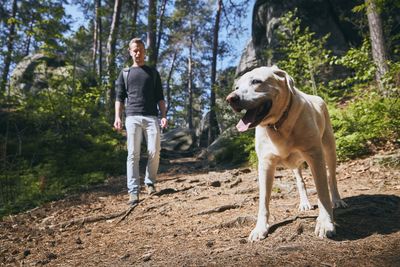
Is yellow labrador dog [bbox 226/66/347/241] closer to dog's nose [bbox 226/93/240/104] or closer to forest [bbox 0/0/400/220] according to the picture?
dog's nose [bbox 226/93/240/104]

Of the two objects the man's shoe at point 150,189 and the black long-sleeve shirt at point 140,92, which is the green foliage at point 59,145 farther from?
the black long-sleeve shirt at point 140,92

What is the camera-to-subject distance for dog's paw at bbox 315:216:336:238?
10.2ft

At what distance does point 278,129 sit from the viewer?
127 inches

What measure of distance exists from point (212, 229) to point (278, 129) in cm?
151

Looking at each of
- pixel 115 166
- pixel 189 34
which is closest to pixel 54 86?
pixel 115 166

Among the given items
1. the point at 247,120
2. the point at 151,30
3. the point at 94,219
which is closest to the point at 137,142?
the point at 94,219

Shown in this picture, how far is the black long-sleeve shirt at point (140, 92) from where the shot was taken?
584cm

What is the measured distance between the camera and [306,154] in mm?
3266

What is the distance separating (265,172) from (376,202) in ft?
5.54

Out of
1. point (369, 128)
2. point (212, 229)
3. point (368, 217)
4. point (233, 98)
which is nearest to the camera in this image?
point (233, 98)

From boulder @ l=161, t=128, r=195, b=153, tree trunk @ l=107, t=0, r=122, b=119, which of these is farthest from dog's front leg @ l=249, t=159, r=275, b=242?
boulder @ l=161, t=128, r=195, b=153

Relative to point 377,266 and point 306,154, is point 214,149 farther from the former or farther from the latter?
point 377,266

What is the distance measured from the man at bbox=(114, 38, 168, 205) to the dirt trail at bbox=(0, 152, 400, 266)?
642 millimetres

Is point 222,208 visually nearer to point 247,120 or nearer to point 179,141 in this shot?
point 247,120
